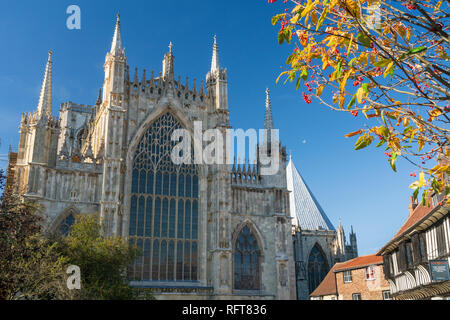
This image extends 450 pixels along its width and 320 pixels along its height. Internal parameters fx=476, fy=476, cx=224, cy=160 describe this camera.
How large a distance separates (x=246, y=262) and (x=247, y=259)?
234mm

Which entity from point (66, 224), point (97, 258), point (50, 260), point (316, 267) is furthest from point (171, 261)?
point (316, 267)

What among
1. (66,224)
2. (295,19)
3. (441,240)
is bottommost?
(441,240)

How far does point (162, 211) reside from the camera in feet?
109

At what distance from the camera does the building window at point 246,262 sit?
34.2 meters

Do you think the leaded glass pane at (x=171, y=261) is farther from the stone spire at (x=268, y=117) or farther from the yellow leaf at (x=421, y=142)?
the yellow leaf at (x=421, y=142)

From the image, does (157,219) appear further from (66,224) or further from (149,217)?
(66,224)

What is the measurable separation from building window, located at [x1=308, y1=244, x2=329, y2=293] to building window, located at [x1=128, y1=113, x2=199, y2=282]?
55.8ft

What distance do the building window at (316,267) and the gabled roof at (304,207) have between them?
3.09 metres

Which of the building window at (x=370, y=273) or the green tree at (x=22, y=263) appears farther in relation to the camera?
the building window at (x=370, y=273)

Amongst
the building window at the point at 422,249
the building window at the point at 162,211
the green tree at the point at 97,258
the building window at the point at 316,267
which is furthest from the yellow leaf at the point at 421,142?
the building window at the point at 316,267

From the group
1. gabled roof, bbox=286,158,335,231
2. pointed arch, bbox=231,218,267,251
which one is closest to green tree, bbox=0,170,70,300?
pointed arch, bbox=231,218,267,251
